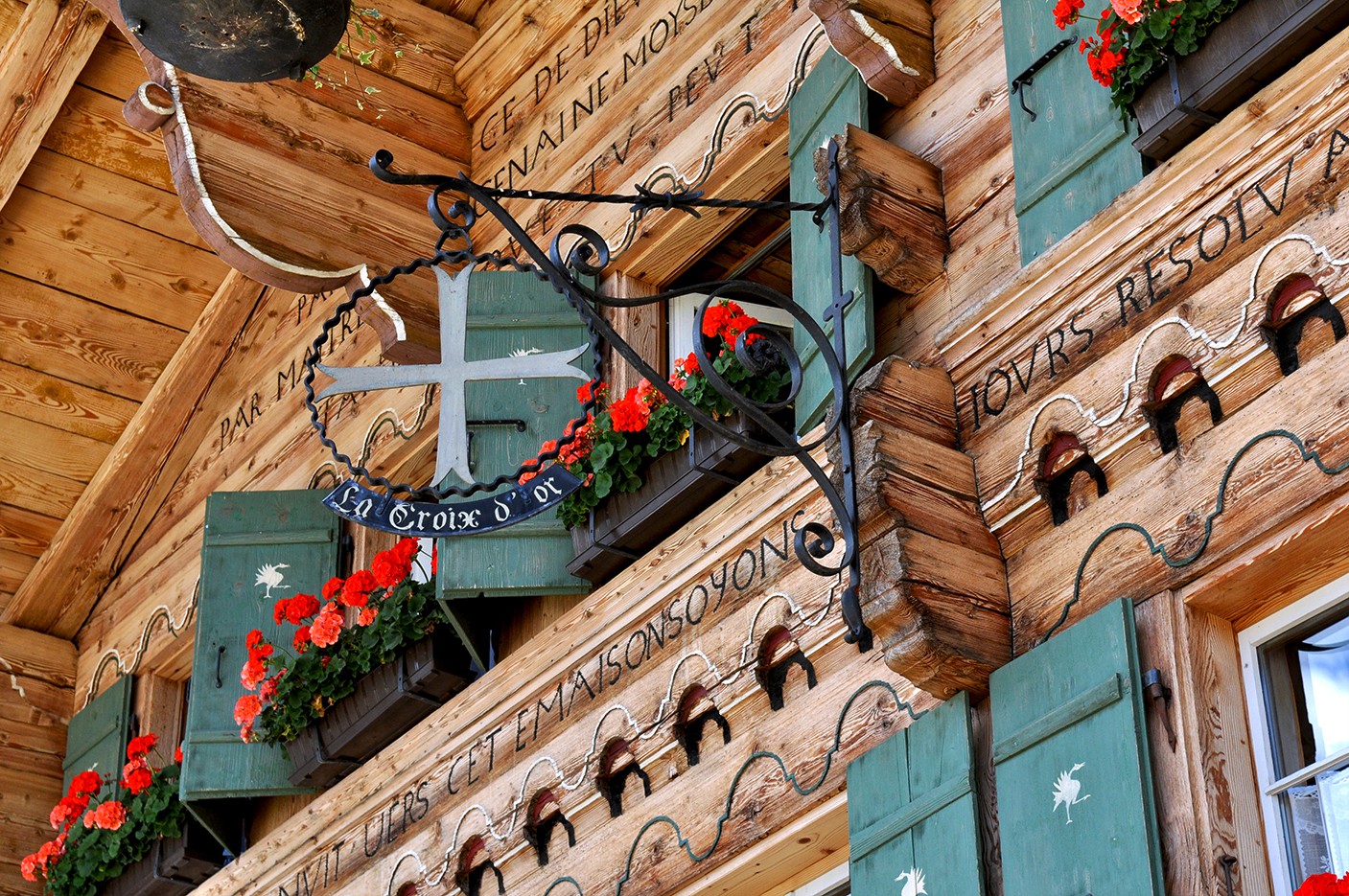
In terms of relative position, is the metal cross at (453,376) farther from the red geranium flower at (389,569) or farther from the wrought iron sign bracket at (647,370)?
the red geranium flower at (389,569)

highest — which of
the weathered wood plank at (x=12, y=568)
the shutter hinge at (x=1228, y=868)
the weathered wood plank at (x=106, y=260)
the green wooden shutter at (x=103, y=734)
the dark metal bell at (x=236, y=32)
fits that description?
the weathered wood plank at (x=106, y=260)

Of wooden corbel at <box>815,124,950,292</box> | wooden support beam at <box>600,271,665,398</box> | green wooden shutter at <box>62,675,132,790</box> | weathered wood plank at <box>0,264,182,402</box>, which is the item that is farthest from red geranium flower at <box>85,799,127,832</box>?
wooden corbel at <box>815,124,950,292</box>

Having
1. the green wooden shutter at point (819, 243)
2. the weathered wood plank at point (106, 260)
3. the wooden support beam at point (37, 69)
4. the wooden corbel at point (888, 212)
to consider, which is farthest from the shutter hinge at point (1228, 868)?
the weathered wood plank at point (106, 260)

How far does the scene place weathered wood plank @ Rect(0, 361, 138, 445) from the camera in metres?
8.64

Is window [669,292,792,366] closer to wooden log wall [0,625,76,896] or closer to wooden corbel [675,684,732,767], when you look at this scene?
wooden corbel [675,684,732,767]

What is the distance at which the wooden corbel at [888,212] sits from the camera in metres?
4.80

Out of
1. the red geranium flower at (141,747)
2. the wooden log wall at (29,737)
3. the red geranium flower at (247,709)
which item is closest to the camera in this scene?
the red geranium flower at (247,709)

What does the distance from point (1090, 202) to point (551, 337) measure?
2.22 meters

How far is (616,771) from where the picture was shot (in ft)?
17.2

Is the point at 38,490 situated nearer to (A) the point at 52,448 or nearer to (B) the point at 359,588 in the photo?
(A) the point at 52,448

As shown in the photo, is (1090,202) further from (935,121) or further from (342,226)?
(342,226)

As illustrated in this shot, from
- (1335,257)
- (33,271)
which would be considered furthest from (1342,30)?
(33,271)

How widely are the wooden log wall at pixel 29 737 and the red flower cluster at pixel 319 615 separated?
202cm

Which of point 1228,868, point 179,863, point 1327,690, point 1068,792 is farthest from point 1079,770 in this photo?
point 179,863
